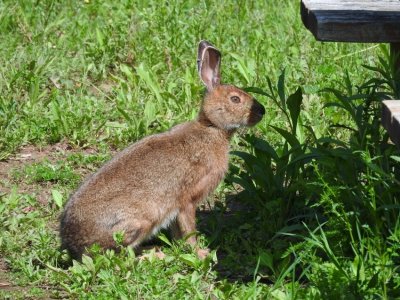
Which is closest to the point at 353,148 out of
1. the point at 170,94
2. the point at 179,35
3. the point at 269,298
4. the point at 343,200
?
the point at 343,200

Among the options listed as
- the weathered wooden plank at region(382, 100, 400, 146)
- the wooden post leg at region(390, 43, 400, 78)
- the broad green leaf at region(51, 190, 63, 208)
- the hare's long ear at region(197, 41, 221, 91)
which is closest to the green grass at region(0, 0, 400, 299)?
the broad green leaf at region(51, 190, 63, 208)

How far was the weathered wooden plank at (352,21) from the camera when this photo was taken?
548 cm

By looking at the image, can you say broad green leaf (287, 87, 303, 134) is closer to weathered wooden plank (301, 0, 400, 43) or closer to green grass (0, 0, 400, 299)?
green grass (0, 0, 400, 299)

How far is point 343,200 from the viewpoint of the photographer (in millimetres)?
5586

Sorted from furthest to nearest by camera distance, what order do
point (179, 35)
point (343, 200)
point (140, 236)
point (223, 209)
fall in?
point (179, 35) → point (223, 209) → point (140, 236) → point (343, 200)

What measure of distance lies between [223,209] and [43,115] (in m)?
1.82

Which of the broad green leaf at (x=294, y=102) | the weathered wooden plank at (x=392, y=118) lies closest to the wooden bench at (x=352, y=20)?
the broad green leaf at (x=294, y=102)

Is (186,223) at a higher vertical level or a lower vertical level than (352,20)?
lower

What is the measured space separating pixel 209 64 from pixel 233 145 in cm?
88

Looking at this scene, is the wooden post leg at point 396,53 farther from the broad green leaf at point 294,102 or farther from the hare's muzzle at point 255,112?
the hare's muzzle at point 255,112

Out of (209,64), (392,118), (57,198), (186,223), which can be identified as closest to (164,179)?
(186,223)

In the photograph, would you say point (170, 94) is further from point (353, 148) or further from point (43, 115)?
point (353, 148)

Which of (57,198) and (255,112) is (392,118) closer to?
(255,112)

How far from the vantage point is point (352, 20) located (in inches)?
218
